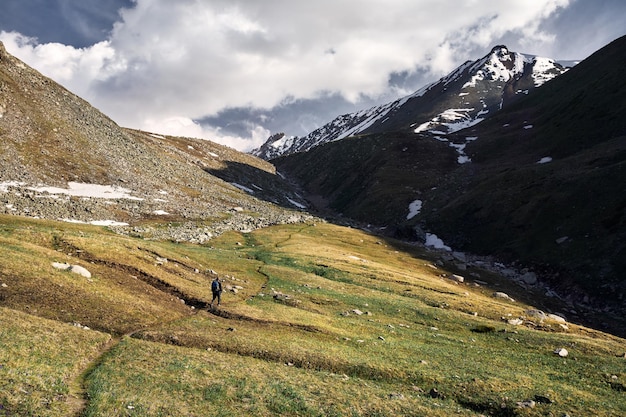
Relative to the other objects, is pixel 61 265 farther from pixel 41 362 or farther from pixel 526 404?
pixel 526 404

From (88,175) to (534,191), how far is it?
11154cm

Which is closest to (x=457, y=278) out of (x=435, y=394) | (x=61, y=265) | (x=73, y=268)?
(x=435, y=394)

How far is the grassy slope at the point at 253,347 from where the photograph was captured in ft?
67.6

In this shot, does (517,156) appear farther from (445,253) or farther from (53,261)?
(53,261)

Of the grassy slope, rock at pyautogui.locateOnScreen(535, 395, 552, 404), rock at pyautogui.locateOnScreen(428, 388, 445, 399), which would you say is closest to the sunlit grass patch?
the grassy slope

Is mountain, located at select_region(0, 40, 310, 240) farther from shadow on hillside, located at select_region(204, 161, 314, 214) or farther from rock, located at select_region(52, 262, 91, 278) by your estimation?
rock, located at select_region(52, 262, 91, 278)

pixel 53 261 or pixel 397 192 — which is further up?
pixel 397 192

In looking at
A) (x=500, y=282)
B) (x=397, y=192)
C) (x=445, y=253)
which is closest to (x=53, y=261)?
(x=500, y=282)

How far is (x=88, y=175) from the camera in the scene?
312 ft

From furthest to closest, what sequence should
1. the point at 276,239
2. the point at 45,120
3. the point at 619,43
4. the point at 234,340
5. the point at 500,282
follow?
the point at 619,43
the point at 45,120
the point at 276,239
the point at 500,282
the point at 234,340

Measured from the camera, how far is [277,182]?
197 m

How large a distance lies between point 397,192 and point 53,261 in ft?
404

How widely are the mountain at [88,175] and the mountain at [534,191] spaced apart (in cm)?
4308

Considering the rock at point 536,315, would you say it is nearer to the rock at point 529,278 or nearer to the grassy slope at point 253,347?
the grassy slope at point 253,347
